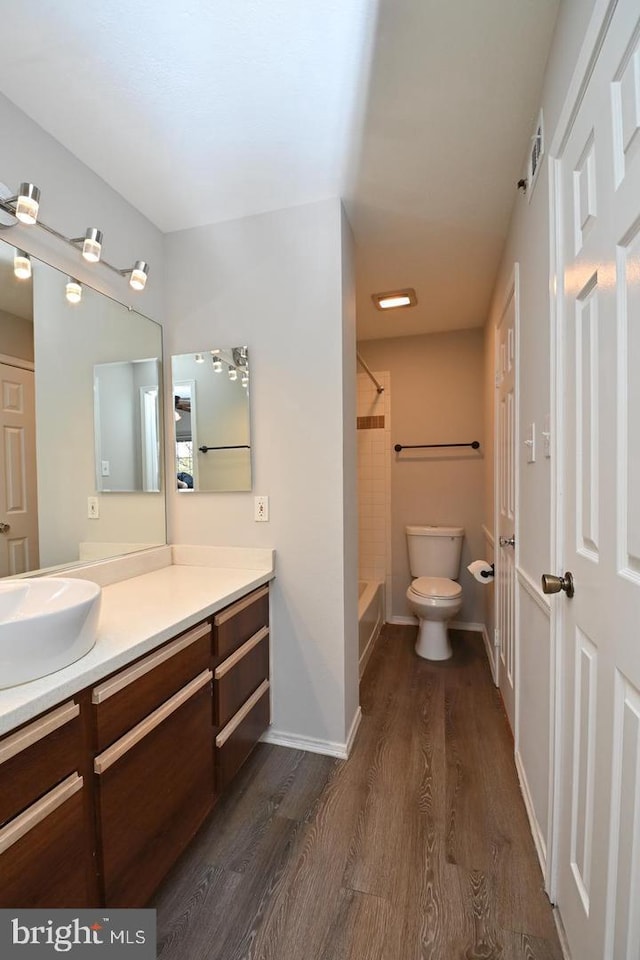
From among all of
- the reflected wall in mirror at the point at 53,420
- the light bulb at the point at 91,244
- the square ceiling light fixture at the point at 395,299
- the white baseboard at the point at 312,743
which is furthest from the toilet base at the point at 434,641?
the light bulb at the point at 91,244

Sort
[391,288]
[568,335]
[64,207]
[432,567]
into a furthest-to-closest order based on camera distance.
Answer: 1. [432,567]
2. [391,288]
3. [64,207]
4. [568,335]

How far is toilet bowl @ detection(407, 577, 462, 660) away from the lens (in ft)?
8.86

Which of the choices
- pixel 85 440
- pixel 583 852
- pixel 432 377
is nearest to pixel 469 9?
pixel 85 440

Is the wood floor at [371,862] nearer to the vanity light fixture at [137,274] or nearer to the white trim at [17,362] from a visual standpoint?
the white trim at [17,362]

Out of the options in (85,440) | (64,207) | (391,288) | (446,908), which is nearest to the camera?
(446,908)

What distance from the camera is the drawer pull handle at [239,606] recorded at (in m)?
1.44

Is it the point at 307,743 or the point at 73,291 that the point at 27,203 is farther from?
the point at 307,743

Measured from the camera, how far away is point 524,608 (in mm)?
1610

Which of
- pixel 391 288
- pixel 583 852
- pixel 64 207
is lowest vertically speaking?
pixel 583 852

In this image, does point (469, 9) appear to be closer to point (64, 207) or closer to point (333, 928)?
point (64, 207)

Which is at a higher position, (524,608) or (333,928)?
(524,608)

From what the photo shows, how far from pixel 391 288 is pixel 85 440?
2.01 meters

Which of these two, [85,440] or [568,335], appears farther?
[85,440]

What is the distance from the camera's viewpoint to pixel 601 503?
82 cm
